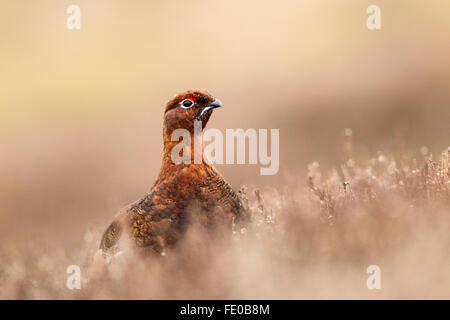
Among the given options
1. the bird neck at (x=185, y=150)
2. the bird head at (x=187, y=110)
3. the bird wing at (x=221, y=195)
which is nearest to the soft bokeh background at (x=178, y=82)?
the bird head at (x=187, y=110)

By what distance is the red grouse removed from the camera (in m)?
4.26

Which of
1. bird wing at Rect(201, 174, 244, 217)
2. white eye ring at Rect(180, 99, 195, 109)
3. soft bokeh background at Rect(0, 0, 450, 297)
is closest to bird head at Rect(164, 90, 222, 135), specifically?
white eye ring at Rect(180, 99, 195, 109)

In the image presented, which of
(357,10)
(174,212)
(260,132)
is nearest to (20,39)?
(260,132)

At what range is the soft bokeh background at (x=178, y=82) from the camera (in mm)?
14812

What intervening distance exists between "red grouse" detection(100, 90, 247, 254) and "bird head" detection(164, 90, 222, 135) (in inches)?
8.6

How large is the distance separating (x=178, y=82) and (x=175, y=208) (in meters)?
14.0

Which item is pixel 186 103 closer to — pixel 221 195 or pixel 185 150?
pixel 185 150

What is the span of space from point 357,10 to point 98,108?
930 centimetres

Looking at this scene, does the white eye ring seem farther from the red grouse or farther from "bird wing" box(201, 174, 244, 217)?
"bird wing" box(201, 174, 244, 217)

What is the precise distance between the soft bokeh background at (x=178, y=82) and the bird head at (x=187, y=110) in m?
7.29

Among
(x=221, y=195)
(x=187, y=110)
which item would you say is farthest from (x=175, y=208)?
(x=187, y=110)
